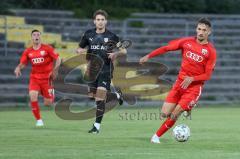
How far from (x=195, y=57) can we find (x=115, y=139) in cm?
220

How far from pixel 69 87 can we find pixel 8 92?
85.7 inches

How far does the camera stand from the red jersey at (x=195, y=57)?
14031mm

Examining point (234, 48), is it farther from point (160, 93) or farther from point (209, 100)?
point (160, 93)

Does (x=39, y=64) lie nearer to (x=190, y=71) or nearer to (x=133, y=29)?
(x=190, y=71)

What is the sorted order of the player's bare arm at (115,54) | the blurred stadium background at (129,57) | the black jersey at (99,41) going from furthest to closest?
the blurred stadium background at (129,57)
the black jersey at (99,41)
the player's bare arm at (115,54)

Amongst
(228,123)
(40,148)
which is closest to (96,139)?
(40,148)

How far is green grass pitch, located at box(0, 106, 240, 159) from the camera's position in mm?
12125

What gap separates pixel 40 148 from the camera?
510 inches

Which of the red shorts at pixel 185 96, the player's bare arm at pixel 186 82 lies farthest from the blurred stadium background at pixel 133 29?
the player's bare arm at pixel 186 82

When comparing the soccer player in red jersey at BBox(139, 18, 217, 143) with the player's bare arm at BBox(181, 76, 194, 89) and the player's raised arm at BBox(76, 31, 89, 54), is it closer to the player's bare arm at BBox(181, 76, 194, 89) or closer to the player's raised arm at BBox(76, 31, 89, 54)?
the player's bare arm at BBox(181, 76, 194, 89)

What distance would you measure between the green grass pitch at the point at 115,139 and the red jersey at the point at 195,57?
126 cm

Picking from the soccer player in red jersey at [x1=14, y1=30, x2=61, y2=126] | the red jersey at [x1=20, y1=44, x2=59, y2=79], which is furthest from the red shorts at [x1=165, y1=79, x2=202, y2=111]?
the red jersey at [x1=20, y1=44, x2=59, y2=79]

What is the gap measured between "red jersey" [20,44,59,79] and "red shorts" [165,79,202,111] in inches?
217

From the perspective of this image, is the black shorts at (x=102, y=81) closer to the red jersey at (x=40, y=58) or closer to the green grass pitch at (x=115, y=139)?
the green grass pitch at (x=115, y=139)
